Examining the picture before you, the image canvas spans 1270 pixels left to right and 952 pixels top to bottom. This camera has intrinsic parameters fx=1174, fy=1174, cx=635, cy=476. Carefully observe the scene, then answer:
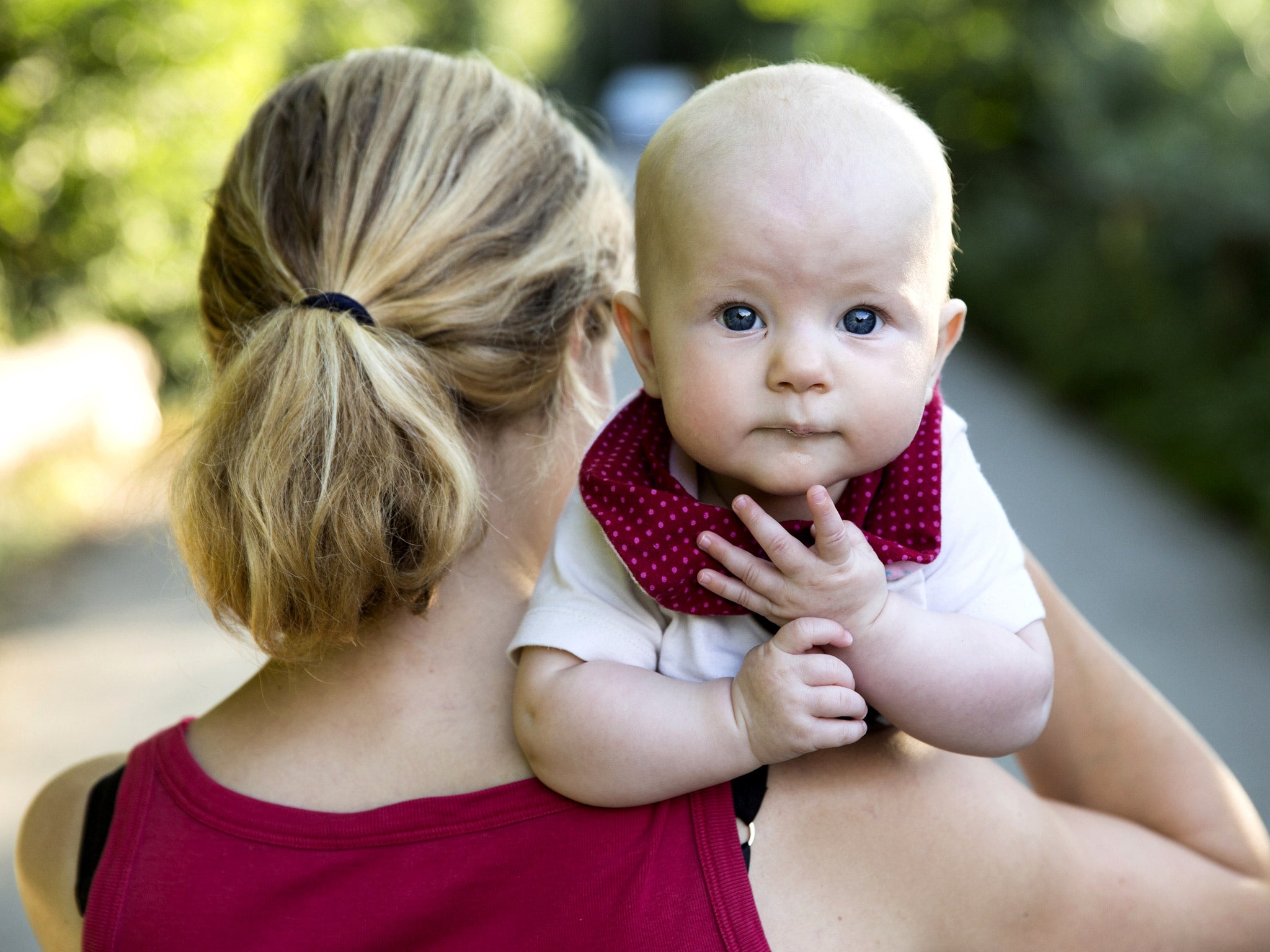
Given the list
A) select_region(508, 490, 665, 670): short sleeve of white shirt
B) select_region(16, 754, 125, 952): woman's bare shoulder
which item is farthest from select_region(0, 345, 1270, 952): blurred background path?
select_region(508, 490, 665, 670): short sleeve of white shirt

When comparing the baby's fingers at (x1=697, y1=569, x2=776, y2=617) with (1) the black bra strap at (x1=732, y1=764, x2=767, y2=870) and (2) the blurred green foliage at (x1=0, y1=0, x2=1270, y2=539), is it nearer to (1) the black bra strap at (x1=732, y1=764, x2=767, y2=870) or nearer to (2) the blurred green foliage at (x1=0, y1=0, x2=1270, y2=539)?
(1) the black bra strap at (x1=732, y1=764, x2=767, y2=870)

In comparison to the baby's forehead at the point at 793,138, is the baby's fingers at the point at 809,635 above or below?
below

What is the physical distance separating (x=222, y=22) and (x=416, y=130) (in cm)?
628

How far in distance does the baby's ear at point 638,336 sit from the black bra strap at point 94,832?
84 cm

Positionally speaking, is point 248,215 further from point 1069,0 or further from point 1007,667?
point 1069,0

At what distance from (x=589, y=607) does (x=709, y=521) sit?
0.57 ft

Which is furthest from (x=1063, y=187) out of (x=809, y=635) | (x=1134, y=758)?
(x=809, y=635)

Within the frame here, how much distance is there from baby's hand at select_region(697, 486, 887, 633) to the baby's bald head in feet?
1.02

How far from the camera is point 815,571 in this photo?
4.04 feet

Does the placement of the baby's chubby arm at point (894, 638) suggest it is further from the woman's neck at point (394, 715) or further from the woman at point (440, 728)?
the woman's neck at point (394, 715)

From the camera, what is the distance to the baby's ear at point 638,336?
1.41 meters

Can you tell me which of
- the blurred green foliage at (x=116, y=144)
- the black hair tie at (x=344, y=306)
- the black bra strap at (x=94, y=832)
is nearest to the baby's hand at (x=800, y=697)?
the black hair tie at (x=344, y=306)

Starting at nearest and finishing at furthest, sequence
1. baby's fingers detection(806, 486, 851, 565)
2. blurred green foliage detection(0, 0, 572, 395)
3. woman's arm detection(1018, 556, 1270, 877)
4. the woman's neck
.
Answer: baby's fingers detection(806, 486, 851, 565), the woman's neck, woman's arm detection(1018, 556, 1270, 877), blurred green foliage detection(0, 0, 572, 395)

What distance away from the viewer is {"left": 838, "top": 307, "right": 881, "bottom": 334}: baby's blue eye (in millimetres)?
1271
